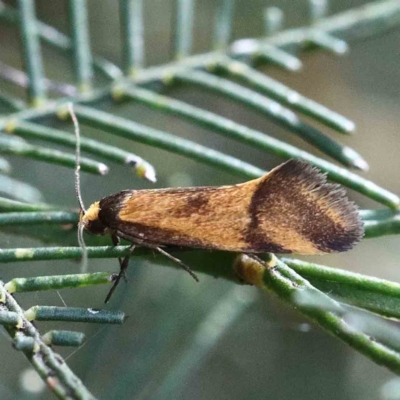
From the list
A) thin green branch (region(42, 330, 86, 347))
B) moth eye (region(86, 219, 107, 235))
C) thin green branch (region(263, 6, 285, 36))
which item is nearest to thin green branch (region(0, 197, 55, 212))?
moth eye (region(86, 219, 107, 235))

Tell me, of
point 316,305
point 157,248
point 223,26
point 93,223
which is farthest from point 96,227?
point 223,26

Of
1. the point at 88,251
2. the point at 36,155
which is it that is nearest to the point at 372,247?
the point at 36,155

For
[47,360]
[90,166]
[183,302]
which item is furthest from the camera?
[183,302]

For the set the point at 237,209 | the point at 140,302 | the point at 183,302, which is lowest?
the point at 140,302

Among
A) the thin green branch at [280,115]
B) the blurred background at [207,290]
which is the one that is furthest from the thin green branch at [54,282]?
the thin green branch at [280,115]

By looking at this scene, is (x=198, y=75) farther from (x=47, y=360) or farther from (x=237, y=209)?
(x=47, y=360)

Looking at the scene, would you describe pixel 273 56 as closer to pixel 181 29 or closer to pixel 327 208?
pixel 181 29
